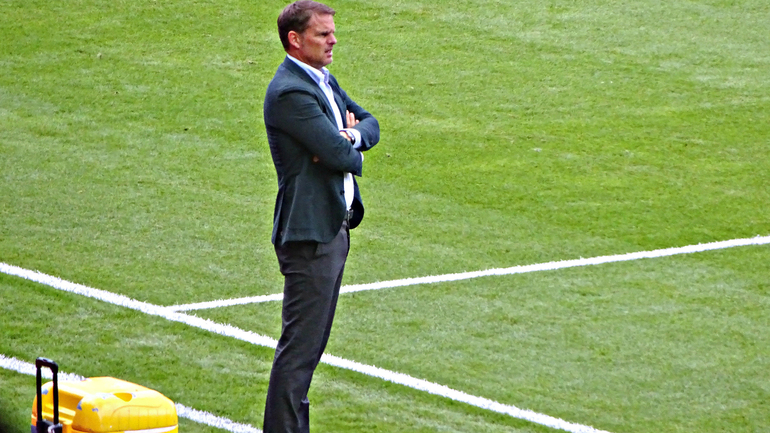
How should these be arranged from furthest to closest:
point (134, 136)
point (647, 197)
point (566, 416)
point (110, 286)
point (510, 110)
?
point (510, 110)
point (134, 136)
point (647, 197)
point (110, 286)
point (566, 416)

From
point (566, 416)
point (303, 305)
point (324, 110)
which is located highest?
point (324, 110)

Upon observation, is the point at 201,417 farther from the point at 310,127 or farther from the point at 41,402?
the point at 310,127

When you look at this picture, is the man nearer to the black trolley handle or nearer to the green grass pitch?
the green grass pitch

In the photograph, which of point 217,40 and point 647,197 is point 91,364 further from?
point 217,40

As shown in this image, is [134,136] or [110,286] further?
[134,136]

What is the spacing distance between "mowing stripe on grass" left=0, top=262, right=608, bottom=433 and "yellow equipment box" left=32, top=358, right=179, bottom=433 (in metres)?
1.81

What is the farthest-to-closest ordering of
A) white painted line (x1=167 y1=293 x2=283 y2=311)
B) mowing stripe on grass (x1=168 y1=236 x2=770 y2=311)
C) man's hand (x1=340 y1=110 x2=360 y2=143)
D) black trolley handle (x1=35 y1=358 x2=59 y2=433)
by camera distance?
1. mowing stripe on grass (x1=168 y1=236 x2=770 y2=311)
2. white painted line (x1=167 y1=293 x2=283 y2=311)
3. man's hand (x1=340 y1=110 x2=360 y2=143)
4. black trolley handle (x1=35 y1=358 x2=59 y2=433)

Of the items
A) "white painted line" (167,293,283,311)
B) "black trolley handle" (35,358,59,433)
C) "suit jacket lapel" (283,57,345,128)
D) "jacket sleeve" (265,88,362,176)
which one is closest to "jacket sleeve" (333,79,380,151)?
"suit jacket lapel" (283,57,345,128)

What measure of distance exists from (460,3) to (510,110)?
9.90 ft

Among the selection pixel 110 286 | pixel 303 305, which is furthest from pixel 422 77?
pixel 303 305

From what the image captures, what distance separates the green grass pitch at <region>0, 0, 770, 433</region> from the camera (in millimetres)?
5629

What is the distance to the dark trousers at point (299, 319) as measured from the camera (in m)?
4.45

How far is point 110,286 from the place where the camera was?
6.62 m

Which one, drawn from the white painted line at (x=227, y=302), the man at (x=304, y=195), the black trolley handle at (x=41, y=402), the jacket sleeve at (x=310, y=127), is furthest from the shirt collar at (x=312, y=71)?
the white painted line at (x=227, y=302)
